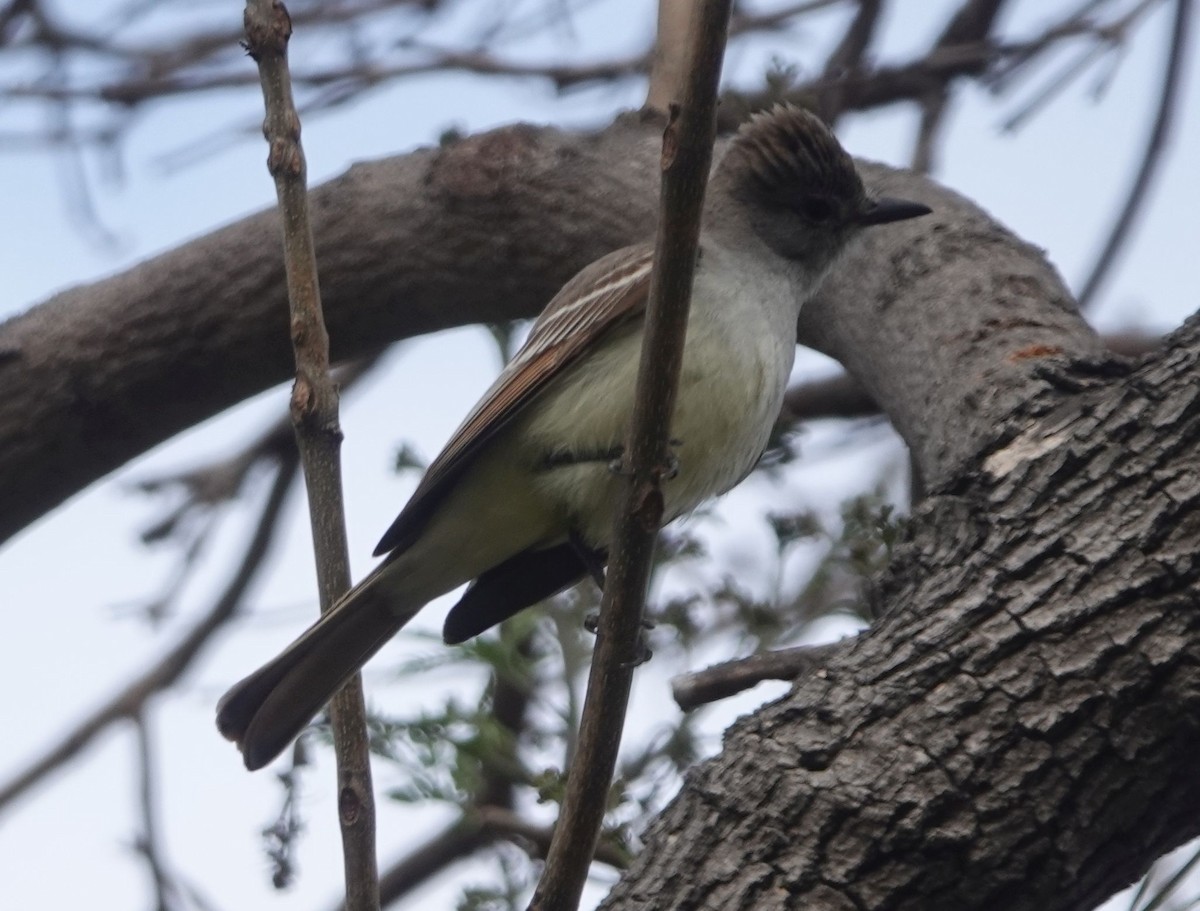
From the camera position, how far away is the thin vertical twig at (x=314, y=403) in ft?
9.43

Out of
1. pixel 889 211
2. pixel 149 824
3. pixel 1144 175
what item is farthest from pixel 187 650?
pixel 1144 175

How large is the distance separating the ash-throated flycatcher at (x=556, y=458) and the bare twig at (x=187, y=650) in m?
1.68

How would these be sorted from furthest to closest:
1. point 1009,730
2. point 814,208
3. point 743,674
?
point 814,208 < point 743,674 < point 1009,730

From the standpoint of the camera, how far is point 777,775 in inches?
118

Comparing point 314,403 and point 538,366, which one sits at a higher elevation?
point 538,366

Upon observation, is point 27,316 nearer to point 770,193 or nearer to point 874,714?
point 770,193

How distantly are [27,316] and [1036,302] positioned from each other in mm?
3212

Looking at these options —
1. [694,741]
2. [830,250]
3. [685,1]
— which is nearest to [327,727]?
[694,741]

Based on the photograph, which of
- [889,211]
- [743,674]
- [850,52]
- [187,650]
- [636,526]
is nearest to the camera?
[636,526]

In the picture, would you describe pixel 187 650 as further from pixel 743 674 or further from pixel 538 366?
pixel 743 674

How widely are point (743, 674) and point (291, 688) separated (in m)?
1.23

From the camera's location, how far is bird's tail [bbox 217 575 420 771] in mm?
4082

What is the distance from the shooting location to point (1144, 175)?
17.7 ft

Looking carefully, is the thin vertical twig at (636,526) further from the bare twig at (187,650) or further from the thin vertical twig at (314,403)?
the bare twig at (187,650)
